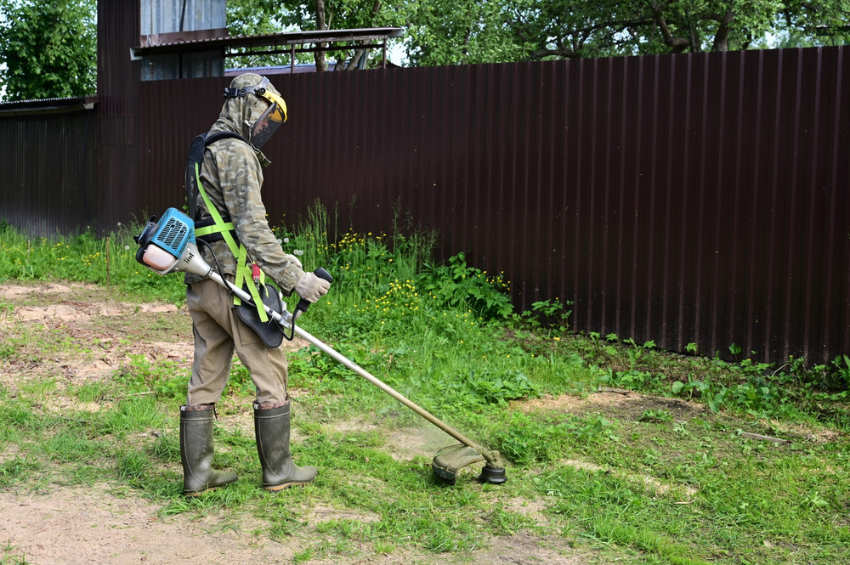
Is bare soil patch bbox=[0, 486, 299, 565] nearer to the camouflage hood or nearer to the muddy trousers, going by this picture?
the muddy trousers

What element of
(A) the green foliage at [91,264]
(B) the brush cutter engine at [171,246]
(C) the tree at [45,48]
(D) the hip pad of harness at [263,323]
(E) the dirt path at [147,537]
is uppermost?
(C) the tree at [45,48]

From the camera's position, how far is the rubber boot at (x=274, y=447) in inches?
175

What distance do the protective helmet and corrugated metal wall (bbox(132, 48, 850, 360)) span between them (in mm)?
4516

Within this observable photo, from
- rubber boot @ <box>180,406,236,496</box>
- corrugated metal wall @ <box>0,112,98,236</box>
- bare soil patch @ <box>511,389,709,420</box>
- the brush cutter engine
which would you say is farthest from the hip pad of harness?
corrugated metal wall @ <box>0,112,98,236</box>

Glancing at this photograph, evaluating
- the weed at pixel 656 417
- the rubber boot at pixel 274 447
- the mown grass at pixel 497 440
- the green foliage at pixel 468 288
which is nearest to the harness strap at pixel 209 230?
the rubber boot at pixel 274 447

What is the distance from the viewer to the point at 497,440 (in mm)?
5281

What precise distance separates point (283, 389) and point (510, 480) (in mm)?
1324

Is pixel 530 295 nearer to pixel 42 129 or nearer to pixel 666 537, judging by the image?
pixel 666 537

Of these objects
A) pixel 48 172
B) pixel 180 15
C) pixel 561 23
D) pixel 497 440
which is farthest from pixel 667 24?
pixel 497 440

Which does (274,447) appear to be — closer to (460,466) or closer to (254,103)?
(460,466)

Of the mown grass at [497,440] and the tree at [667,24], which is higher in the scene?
the tree at [667,24]

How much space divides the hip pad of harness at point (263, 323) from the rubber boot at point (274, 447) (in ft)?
1.15

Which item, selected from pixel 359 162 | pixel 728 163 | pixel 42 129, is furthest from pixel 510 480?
pixel 42 129

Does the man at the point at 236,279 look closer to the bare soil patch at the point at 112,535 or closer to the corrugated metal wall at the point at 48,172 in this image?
the bare soil patch at the point at 112,535
